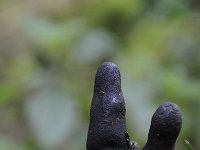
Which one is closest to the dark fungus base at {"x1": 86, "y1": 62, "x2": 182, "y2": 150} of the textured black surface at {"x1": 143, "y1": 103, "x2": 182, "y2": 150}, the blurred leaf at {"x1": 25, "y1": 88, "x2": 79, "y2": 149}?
the textured black surface at {"x1": 143, "y1": 103, "x2": 182, "y2": 150}

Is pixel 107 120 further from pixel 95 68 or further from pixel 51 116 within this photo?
pixel 95 68

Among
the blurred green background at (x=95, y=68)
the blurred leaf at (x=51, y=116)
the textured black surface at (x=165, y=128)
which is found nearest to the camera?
the textured black surface at (x=165, y=128)

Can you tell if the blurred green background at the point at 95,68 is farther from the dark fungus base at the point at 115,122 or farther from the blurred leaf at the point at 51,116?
the dark fungus base at the point at 115,122

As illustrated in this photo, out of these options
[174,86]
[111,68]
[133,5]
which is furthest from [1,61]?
[111,68]

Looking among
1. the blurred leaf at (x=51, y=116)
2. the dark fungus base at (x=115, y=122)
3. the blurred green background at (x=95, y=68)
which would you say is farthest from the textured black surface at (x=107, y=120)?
the blurred leaf at (x=51, y=116)

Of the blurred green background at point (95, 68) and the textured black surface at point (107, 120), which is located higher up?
the textured black surface at point (107, 120)

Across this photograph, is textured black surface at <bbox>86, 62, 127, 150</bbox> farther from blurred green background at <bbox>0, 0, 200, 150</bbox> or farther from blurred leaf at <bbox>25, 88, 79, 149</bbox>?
blurred leaf at <bbox>25, 88, 79, 149</bbox>
